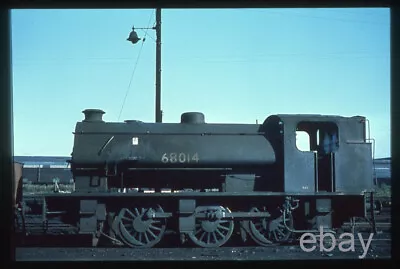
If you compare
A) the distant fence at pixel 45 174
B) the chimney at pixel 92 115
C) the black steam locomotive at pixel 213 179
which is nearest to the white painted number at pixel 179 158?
the black steam locomotive at pixel 213 179

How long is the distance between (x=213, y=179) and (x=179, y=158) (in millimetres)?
1045

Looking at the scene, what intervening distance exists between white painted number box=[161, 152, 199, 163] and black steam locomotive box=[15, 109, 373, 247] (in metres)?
0.02

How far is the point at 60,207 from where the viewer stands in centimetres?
991

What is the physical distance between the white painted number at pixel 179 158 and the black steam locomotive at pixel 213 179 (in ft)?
0.07

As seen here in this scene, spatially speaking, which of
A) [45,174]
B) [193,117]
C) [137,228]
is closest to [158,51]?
[193,117]

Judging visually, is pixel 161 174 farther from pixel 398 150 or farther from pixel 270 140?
pixel 398 150

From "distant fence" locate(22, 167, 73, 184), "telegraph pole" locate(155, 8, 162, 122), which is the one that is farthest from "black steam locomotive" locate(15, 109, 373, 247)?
"distant fence" locate(22, 167, 73, 184)

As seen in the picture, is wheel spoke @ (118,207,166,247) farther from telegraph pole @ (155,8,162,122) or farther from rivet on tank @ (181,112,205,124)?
telegraph pole @ (155,8,162,122)

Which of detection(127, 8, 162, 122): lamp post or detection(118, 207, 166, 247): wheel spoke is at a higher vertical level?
detection(127, 8, 162, 122): lamp post

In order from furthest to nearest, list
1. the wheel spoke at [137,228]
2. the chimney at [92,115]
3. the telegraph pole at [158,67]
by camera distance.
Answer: the telegraph pole at [158,67]
the chimney at [92,115]
the wheel spoke at [137,228]

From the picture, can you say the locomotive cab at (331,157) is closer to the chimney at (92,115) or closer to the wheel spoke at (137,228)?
the wheel spoke at (137,228)

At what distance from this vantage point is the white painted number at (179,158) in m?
10.1

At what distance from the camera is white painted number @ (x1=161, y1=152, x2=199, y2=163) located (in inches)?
399

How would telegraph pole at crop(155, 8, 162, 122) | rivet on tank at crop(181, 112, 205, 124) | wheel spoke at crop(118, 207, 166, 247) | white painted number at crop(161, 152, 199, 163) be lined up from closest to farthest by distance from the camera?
wheel spoke at crop(118, 207, 166, 247)
white painted number at crop(161, 152, 199, 163)
rivet on tank at crop(181, 112, 205, 124)
telegraph pole at crop(155, 8, 162, 122)
